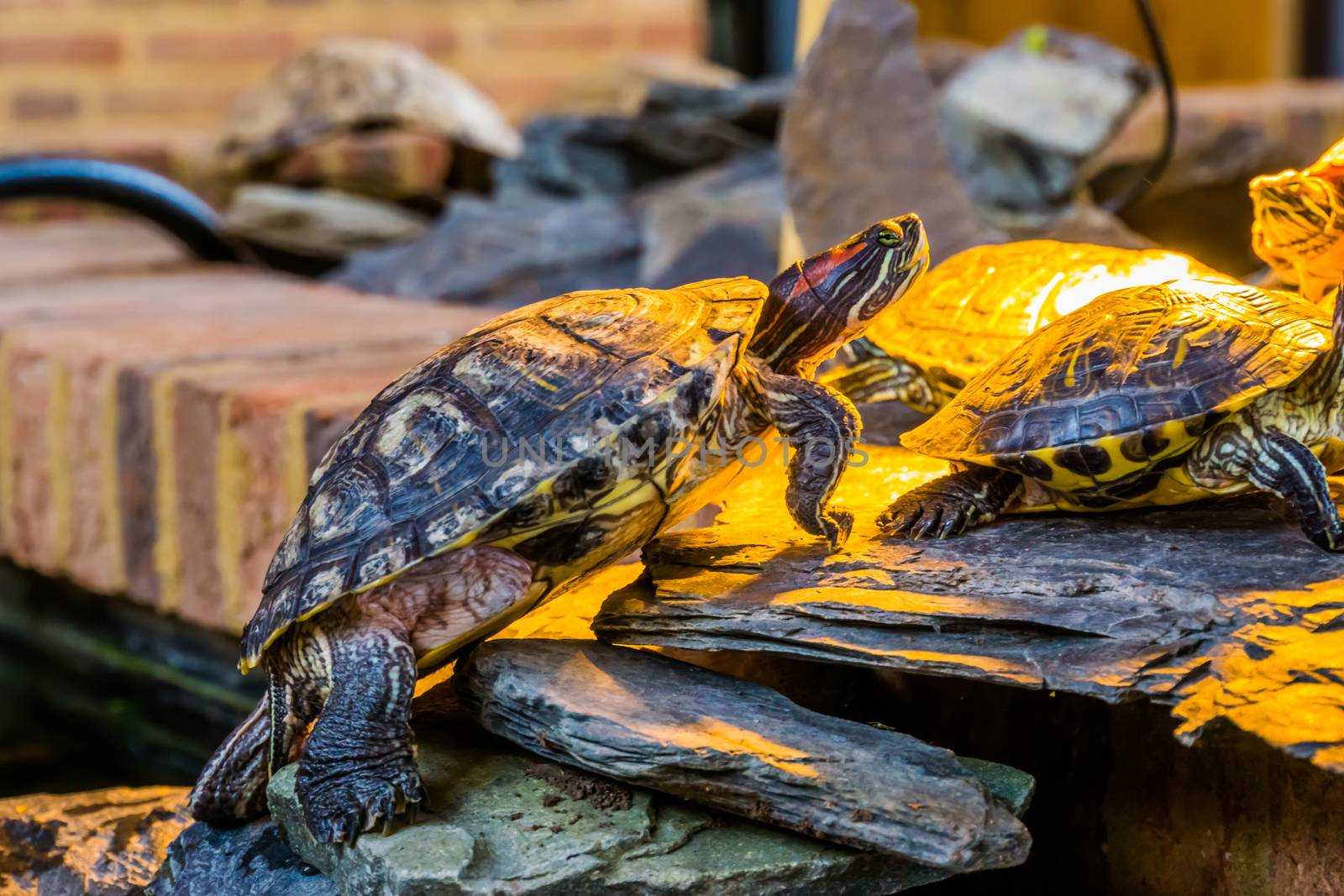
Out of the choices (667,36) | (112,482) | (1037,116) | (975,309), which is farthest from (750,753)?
(667,36)

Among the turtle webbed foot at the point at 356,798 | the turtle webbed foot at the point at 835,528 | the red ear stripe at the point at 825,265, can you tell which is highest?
the red ear stripe at the point at 825,265

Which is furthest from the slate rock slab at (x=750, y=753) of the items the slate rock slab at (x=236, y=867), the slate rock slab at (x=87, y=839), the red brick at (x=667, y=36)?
the red brick at (x=667, y=36)

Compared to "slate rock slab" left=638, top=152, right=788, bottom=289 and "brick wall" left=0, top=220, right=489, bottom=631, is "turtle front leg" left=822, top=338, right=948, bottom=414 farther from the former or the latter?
"slate rock slab" left=638, top=152, right=788, bottom=289

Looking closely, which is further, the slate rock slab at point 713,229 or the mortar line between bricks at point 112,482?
the slate rock slab at point 713,229

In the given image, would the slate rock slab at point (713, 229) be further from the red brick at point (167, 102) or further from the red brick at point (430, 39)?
the red brick at point (167, 102)

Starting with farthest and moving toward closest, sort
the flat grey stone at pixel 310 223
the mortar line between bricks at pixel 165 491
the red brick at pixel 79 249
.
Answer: the flat grey stone at pixel 310 223 → the red brick at pixel 79 249 → the mortar line between bricks at pixel 165 491

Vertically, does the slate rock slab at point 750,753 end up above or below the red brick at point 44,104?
below

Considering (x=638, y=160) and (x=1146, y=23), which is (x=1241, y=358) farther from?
(x=638, y=160)

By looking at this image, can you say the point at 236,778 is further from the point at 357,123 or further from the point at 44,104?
the point at 44,104
